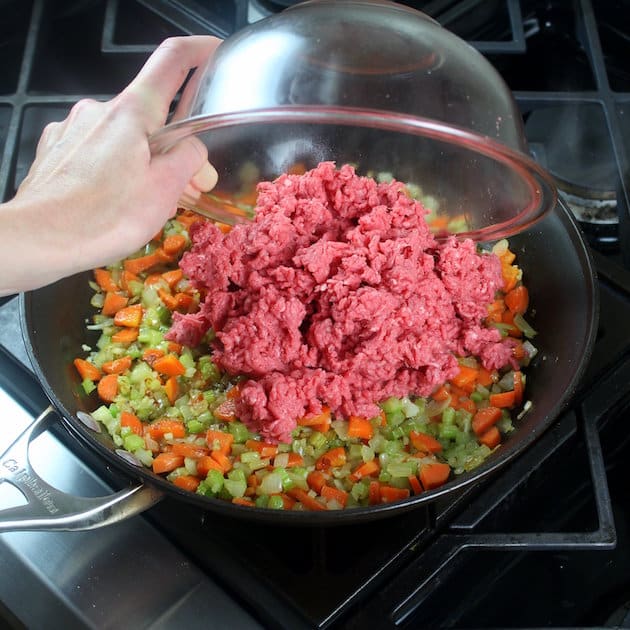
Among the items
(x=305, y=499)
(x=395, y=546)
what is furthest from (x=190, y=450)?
(x=395, y=546)

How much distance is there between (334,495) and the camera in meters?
1.54

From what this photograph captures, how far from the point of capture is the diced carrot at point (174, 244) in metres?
1.97

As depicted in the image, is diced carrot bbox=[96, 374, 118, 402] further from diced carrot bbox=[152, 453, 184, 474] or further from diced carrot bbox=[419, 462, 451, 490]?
diced carrot bbox=[419, 462, 451, 490]

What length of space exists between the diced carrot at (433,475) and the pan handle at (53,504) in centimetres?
56

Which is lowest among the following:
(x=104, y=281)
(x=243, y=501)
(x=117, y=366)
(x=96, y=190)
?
(x=243, y=501)

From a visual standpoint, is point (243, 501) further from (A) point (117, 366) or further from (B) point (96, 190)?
(B) point (96, 190)

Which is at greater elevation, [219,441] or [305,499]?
[219,441]

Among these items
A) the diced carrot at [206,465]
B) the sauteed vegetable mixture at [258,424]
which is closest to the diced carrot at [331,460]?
the sauteed vegetable mixture at [258,424]

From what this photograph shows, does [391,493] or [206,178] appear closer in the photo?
[391,493]

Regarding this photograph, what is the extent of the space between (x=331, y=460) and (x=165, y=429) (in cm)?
39

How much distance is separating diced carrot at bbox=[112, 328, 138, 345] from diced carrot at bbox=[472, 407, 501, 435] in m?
0.87

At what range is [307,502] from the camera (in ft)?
5.00

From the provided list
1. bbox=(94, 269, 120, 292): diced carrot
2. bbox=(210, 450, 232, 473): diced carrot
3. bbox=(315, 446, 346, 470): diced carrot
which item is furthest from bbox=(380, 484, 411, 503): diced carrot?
bbox=(94, 269, 120, 292): diced carrot

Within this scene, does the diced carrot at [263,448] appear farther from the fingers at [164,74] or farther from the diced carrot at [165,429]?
the fingers at [164,74]
